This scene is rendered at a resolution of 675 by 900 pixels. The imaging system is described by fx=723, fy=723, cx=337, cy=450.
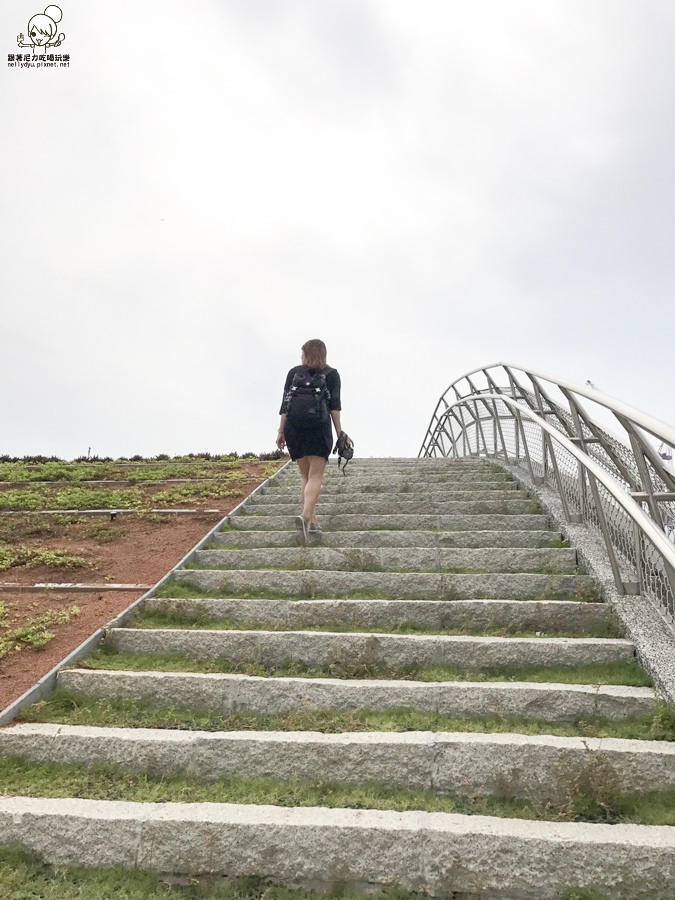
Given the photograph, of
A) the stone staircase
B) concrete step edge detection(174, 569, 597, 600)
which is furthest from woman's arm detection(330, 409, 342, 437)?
concrete step edge detection(174, 569, 597, 600)

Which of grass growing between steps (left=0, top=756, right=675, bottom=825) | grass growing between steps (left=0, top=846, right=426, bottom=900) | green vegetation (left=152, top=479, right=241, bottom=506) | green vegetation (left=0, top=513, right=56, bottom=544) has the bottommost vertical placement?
grass growing between steps (left=0, top=846, right=426, bottom=900)

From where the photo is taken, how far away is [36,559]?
6094 millimetres

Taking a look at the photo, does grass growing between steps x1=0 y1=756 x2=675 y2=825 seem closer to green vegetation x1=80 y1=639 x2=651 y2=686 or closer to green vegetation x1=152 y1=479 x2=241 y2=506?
green vegetation x1=80 y1=639 x2=651 y2=686

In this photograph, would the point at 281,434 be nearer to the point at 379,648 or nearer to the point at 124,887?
the point at 379,648

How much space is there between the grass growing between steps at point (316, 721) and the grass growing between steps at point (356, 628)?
81 cm

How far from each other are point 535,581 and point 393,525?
1.94m

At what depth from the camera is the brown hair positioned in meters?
6.23

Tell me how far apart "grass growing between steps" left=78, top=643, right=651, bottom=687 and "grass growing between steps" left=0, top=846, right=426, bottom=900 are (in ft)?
4.32

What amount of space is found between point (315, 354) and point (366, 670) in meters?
3.02

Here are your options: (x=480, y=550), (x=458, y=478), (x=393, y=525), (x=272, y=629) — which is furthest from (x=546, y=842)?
(x=458, y=478)

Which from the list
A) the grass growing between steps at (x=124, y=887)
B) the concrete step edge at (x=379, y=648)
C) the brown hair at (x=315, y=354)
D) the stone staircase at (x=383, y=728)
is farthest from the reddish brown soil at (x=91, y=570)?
the brown hair at (x=315, y=354)

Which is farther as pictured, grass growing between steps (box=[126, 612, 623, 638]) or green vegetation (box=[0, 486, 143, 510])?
green vegetation (box=[0, 486, 143, 510])

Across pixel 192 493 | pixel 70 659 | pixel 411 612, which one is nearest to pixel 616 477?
pixel 411 612

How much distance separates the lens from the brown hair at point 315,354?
623 cm
